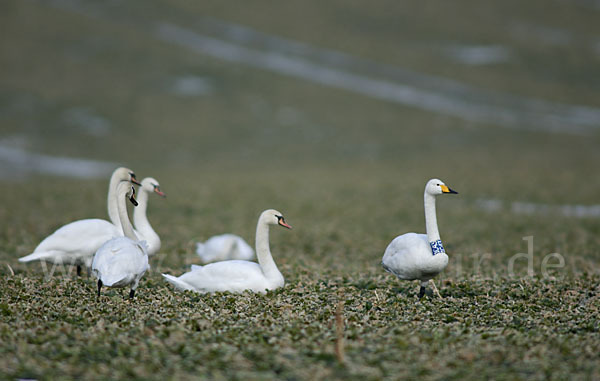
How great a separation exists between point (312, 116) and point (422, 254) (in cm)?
3861

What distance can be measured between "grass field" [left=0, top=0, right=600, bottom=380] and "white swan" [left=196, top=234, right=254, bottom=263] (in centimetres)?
37

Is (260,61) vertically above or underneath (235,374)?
above

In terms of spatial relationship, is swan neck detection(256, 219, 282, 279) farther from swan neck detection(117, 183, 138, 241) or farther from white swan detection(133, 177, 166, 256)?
white swan detection(133, 177, 166, 256)

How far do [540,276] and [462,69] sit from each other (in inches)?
1920

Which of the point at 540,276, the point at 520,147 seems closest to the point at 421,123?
the point at 520,147

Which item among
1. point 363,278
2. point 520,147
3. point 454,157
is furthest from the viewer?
point 520,147

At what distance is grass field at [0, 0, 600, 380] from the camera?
6.50 metres

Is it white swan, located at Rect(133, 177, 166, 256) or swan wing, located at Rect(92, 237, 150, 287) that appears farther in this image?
white swan, located at Rect(133, 177, 166, 256)

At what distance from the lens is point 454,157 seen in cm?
3366

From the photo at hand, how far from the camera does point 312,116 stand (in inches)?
1816

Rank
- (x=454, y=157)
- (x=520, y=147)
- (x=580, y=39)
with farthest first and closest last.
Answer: (x=580, y=39)
(x=520, y=147)
(x=454, y=157)

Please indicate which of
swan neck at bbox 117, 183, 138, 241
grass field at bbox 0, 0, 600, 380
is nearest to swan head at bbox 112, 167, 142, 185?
swan neck at bbox 117, 183, 138, 241

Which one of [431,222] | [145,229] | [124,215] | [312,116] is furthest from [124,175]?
[312,116]

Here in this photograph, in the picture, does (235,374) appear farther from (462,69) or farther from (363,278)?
(462,69)
